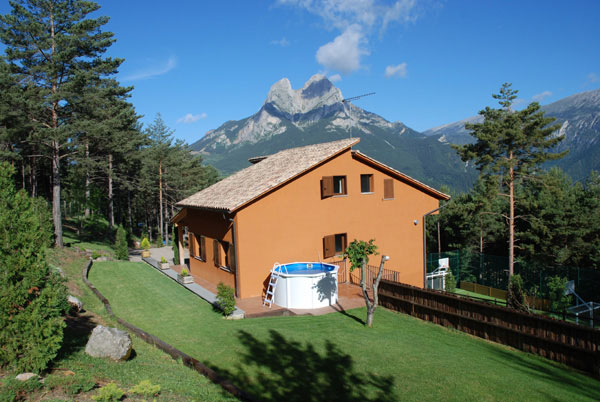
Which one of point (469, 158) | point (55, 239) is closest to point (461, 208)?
point (469, 158)

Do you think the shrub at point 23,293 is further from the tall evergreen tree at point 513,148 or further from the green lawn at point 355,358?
the tall evergreen tree at point 513,148

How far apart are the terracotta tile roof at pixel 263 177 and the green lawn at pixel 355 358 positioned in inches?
170

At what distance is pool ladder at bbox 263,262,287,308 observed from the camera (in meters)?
13.6

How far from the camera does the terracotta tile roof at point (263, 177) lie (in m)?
14.9

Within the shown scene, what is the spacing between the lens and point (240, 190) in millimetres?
16219

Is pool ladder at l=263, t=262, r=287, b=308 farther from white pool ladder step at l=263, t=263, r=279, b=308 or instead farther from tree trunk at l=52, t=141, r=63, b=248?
tree trunk at l=52, t=141, r=63, b=248

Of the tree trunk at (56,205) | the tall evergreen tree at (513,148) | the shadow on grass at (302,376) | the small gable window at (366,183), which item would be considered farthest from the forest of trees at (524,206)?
the tree trunk at (56,205)

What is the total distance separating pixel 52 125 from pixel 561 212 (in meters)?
38.3

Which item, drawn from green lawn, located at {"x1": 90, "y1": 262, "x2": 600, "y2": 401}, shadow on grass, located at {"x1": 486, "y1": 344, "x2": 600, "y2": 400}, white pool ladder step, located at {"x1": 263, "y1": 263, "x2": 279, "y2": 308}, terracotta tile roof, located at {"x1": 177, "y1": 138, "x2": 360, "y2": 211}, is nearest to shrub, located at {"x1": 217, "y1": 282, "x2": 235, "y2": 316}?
green lawn, located at {"x1": 90, "y1": 262, "x2": 600, "y2": 401}

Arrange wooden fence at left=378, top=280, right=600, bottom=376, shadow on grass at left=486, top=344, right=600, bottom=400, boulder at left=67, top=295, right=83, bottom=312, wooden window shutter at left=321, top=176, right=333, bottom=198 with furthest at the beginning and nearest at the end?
wooden window shutter at left=321, top=176, right=333, bottom=198
boulder at left=67, top=295, right=83, bottom=312
wooden fence at left=378, top=280, right=600, bottom=376
shadow on grass at left=486, top=344, right=600, bottom=400

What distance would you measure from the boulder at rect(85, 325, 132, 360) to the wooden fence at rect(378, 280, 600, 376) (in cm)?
899

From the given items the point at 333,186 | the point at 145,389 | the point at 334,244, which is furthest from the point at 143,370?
the point at 333,186

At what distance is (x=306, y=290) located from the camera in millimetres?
13188

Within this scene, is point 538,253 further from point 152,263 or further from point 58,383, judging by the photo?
point 58,383
